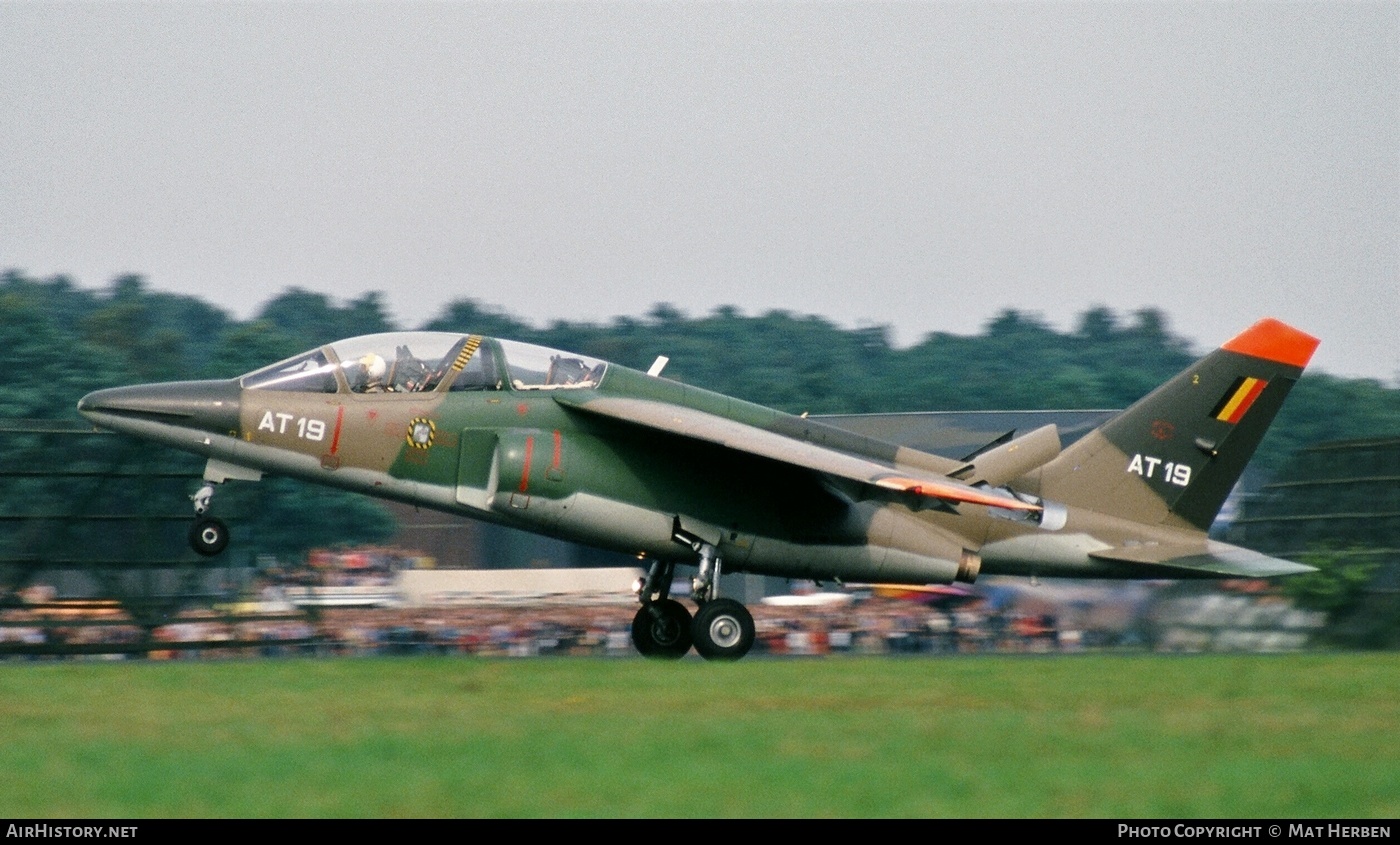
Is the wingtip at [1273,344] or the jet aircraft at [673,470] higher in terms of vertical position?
the wingtip at [1273,344]

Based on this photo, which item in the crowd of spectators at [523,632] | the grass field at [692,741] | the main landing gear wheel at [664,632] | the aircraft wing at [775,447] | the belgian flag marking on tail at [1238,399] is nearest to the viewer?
the grass field at [692,741]

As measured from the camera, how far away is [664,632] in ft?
57.7

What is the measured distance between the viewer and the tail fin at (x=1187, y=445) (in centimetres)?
1800

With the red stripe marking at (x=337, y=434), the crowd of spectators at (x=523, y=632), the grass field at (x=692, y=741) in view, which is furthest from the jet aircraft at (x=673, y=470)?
the crowd of spectators at (x=523, y=632)

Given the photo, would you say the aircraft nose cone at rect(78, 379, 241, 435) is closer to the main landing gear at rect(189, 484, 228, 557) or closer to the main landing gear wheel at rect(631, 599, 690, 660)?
the main landing gear at rect(189, 484, 228, 557)

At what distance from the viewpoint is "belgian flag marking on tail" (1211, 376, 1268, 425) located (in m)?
18.0

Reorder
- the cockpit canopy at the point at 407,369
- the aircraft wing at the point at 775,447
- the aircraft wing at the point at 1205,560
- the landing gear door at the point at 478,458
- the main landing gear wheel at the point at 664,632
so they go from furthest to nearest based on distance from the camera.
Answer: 1. the main landing gear wheel at the point at 664,632
2. the aircraft wing at the point at 1205,560
3. the cockpit canopy at the point at 407,369
4. the landing gear door at the point at 478,458
5. the aircraft wing at the point at 775,447

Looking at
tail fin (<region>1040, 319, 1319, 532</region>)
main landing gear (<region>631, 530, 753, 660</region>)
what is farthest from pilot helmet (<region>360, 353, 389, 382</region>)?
tail fin (<region>1040, 319, 1319, 532</region>)

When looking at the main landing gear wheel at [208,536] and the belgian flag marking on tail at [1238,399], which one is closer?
the main landing gear wheel at [208,536]

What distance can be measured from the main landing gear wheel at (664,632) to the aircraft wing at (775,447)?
2358 mm

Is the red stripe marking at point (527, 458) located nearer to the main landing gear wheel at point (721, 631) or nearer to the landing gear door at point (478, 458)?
the landing gear door at point (478, 458)

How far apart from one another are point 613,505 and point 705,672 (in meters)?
2.54

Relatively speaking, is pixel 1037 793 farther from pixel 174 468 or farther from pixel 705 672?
pixel 174 468

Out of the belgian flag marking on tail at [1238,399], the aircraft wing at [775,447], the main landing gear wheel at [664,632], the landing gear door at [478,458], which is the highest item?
the belgian flag marking on tail at [1238,399]
